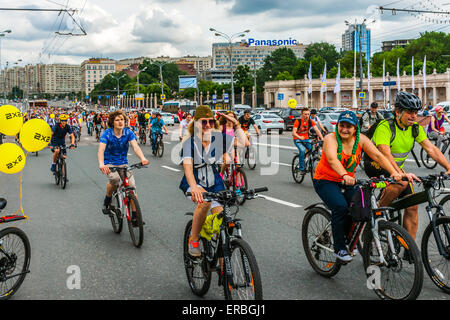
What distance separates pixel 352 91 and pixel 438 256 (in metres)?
108

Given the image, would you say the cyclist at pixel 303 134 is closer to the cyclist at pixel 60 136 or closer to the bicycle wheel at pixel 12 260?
the cyclist at pixel 60 136

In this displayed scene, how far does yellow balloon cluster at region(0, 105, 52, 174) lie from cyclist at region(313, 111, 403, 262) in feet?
10.2

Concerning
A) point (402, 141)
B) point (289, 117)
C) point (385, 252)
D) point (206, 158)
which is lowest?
point (385, 252)

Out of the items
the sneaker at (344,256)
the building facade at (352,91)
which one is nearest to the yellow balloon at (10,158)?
the sneaker at (344,256)

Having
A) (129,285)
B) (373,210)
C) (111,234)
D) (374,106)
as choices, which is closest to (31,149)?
(111,234)

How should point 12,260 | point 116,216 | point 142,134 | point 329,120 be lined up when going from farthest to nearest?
1. point 329,120
2. point 142,134
3. point 116,216
4. point 12,260

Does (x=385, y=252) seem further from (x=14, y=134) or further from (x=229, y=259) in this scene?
(x=14, y=134)

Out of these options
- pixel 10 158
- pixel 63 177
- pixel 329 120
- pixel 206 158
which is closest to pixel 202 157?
pixel 206 158

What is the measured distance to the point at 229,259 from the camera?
13.2 feet

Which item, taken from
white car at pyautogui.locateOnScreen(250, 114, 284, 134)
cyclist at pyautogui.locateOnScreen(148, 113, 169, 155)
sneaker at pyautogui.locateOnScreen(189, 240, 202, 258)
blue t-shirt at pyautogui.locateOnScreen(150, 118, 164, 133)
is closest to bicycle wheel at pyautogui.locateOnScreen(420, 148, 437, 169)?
cyclist at pyautogui.locateOnScreen(148, 113, 169, 155)

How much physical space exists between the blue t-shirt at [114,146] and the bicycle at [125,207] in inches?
11.4

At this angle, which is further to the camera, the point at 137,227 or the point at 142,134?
the point at 142,134

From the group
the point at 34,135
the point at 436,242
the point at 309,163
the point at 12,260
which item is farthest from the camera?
the point at 309,163
